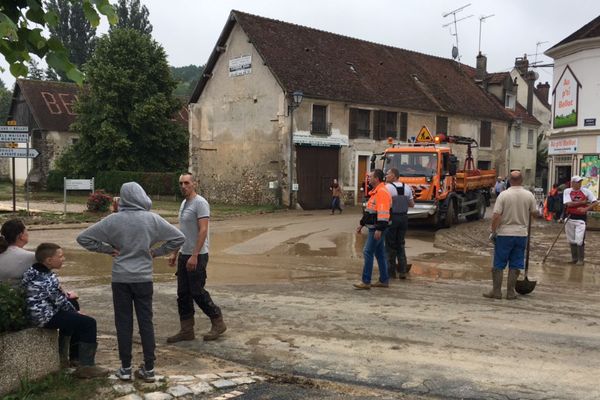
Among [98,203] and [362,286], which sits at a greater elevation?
[98,203]

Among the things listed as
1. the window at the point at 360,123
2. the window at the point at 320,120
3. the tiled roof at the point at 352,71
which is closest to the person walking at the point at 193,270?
the tiled roof at the point at 352,71

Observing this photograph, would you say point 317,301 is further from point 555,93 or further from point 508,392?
point 555,93

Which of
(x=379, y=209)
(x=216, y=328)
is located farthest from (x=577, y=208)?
(x=216, y=328)

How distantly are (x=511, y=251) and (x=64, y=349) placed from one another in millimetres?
6050

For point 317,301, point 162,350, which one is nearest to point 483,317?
point 317,301

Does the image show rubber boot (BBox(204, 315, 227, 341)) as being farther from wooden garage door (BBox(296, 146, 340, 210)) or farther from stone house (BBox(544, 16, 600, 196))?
wooden garage door (BBox(296, 146, 340, 210))

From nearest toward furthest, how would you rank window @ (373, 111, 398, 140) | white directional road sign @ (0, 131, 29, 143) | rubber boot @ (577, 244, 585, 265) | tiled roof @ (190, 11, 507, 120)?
rubber boot @ (577, 244, 585, 265)
white directional road sign @ (0, 131, 29, 143)
tiled roof @ (190, 11, 507, 120)
window @ (373, 111, 398, 140)

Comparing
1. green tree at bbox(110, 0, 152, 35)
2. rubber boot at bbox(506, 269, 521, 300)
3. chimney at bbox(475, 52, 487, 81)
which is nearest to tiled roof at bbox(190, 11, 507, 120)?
chimney at bbox(475, 52, 487, 81)

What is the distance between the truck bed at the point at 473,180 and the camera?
773 inches

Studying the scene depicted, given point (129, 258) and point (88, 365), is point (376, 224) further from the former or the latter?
point (88, 365)

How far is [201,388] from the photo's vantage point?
16.0 feet

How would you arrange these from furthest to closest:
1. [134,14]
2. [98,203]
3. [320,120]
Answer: [134,14] < [320,120] < [98,203]

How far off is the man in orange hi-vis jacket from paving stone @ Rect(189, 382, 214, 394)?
14.3ft

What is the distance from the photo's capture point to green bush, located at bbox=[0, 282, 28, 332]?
181 inches
